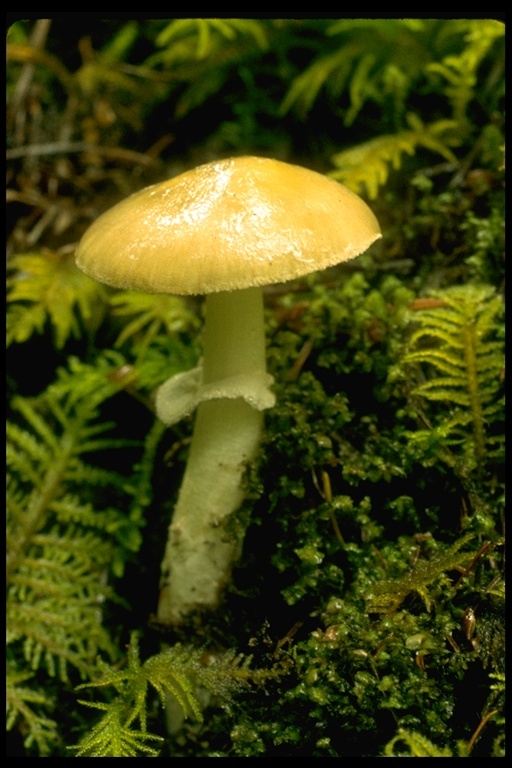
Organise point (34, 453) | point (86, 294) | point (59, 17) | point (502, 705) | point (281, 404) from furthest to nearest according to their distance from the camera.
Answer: point (59, 17) → point (86, 294) → point (34, 453) → point (281, 404) → point (502, 705)

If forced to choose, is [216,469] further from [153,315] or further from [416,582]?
[153,315]

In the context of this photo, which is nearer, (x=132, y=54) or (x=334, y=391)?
(x=334, y=391)

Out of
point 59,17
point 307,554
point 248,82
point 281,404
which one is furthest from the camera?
point 59,17

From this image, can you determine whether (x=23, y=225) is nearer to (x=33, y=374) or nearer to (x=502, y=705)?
(x=33, y=374)

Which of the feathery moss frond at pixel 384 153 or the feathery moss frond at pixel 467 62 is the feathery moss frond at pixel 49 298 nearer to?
the feathery moss frond at pixel 384 153

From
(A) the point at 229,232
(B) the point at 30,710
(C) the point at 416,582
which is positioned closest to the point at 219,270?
(A) the point at 229,232

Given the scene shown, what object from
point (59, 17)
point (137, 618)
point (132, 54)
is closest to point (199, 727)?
point (137, 618)

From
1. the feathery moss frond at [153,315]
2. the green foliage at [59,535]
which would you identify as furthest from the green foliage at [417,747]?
the feathery moss frond at [153,315]

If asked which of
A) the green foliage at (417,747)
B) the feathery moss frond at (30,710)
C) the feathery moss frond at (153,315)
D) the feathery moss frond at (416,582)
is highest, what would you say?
the feathery moss frond at (153,315)
